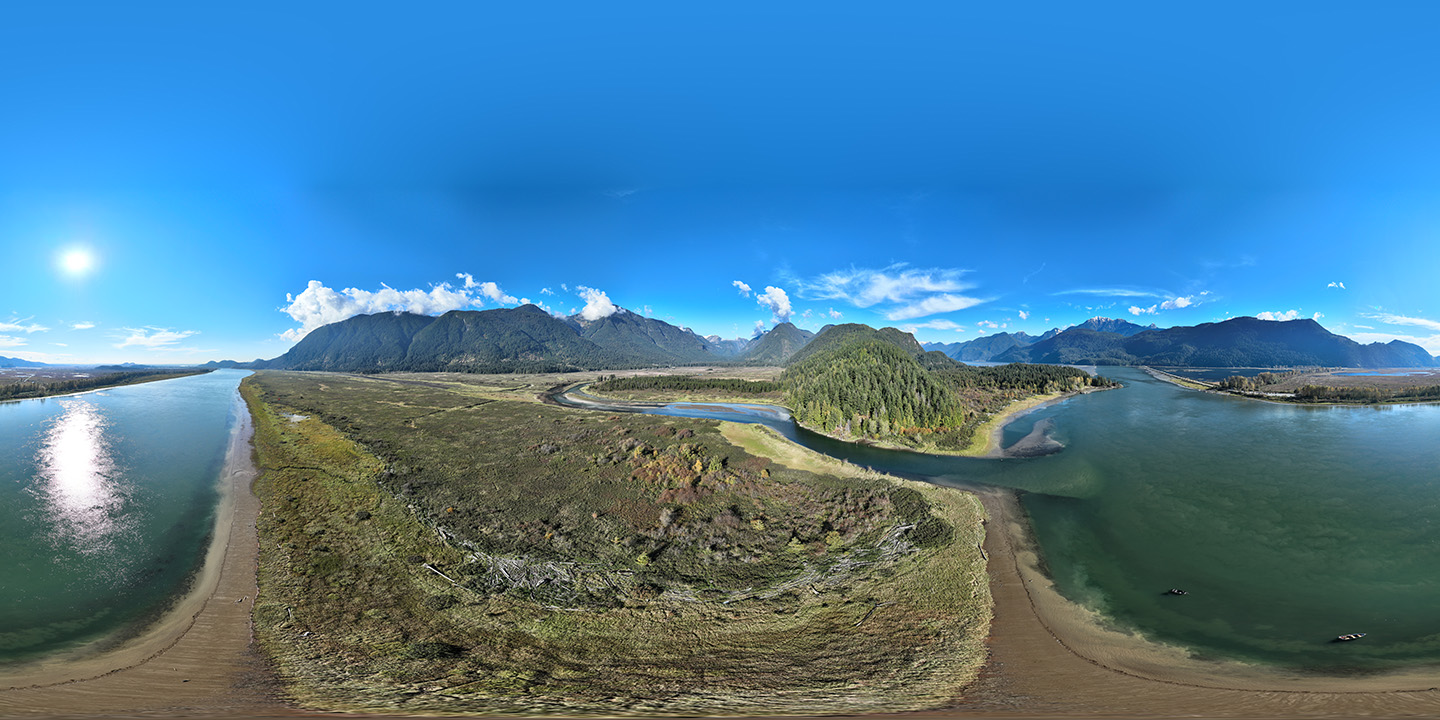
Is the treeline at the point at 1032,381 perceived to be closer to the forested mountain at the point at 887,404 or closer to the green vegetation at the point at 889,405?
the green vegetation at the point at 889,405

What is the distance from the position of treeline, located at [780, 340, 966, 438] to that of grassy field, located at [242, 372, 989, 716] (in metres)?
22.1

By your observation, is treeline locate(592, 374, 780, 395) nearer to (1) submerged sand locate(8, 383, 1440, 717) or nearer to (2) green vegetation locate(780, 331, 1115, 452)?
(2) green vegetation locate(780, 331, 1115, 452)

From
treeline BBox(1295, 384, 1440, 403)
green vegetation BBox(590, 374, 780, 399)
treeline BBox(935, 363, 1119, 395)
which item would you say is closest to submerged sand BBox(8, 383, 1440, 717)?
green vegetation BBox(590, 374, 780, 399)

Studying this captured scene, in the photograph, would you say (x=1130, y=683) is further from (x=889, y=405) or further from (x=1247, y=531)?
(x=889, y=405)

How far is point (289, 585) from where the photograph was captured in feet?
53.5

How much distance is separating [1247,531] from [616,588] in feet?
113

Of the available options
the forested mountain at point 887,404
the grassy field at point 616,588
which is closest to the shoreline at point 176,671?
the grassy field at point 616,588

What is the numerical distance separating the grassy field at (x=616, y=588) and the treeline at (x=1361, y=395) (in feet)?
369

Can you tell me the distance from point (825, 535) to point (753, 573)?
5537 mm

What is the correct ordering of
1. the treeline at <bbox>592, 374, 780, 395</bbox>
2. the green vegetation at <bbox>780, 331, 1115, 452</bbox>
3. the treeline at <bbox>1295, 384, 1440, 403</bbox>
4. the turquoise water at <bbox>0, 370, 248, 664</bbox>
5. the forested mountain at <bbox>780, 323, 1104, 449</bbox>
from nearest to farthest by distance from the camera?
1. the turquoise water at <bbox>0, 370, 248, 664</bbox>
2. the green vegetation at <bbox>780, 331, 1115, 452</bbox>
3. the forested mountain at <bbox>780, 323, 1104, 449</bbox>
4. the treeline at <bbox>1295, 384, 1440, 403</bbox>
5. the treeline at <bbox>592, 374, 780, 395</bbox>

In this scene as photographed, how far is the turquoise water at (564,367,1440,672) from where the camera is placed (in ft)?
49.5

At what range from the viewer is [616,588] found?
1609 cm

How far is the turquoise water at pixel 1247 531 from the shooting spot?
1510cm

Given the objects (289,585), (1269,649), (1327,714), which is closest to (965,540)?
(1269,649)
